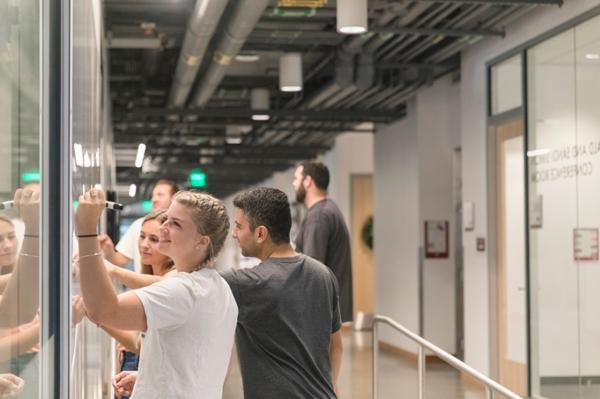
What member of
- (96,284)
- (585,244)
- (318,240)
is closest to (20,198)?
(96,284)

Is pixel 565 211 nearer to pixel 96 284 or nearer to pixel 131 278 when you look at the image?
pixel 131 278

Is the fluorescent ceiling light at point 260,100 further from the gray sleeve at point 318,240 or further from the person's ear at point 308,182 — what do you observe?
the gray sleeve at point 318,240

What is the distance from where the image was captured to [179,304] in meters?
2.10

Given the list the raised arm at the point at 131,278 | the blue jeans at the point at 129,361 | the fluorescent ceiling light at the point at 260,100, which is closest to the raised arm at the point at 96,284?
the raised arm at the point at 131,278

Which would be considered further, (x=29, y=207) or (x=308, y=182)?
(x=308, y=182)

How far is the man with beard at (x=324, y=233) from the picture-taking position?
17.0ft

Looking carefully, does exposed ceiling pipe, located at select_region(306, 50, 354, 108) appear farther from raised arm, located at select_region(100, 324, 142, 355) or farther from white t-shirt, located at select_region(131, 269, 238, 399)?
white t-shirt, located at select_region(131, 269, 238, 399)

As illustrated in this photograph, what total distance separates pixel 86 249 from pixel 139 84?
36.6 ft

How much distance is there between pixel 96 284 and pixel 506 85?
25.3ft

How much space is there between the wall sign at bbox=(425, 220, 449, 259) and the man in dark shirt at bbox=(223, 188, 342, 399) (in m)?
9.53

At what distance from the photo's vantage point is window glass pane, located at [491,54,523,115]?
8.89m

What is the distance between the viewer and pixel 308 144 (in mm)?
17891

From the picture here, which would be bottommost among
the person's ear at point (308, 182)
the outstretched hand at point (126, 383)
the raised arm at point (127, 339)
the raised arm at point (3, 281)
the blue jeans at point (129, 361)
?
the blue jeans at point (129, 361)

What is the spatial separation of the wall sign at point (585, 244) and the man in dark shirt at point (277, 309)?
15.6ft
